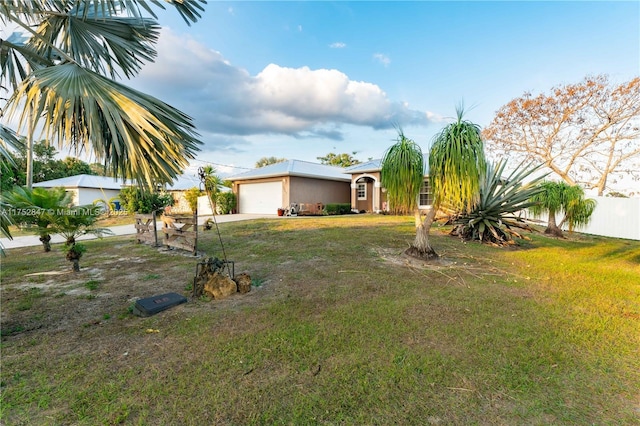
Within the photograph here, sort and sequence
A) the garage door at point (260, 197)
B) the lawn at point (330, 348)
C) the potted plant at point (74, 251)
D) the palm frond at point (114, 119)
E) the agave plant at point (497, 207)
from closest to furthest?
1. the lawn at point (330, 348)
2. the palm frond at point (114, 119)
3. the potted plant at point (74, 251)
4. the agave plant at point (497, 207)
5. the garage door at point (260, 197)

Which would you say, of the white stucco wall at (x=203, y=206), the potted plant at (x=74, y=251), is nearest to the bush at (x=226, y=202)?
the white stucco wall at (x=203, y=206)

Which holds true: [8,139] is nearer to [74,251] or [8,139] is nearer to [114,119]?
[114,119]

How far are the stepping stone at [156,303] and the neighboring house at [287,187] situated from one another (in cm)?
1380

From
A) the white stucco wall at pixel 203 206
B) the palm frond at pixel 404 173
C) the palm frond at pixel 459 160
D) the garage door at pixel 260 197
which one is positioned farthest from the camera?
the white stucco wall at pixel 203 206

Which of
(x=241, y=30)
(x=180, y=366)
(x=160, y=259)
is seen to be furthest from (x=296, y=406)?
(x=241, y=30)

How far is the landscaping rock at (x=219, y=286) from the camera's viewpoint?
417 cm

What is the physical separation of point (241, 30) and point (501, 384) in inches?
396

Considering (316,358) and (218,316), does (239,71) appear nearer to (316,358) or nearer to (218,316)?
(218,316)

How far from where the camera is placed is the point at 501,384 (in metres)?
2.23

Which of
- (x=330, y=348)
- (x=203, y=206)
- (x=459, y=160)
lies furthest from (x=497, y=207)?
(x=203, y=206)

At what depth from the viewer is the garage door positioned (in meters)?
18.5

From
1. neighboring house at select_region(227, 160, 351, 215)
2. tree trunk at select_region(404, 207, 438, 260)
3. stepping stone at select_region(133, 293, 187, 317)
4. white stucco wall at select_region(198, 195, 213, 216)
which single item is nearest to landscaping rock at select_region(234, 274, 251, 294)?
stepping stone at select_region(133, 293, 187, 317)

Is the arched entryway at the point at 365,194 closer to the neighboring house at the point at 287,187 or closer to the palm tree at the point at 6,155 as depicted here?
the neighboring house at the point at 287,187

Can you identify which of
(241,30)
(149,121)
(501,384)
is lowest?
(501,384)
